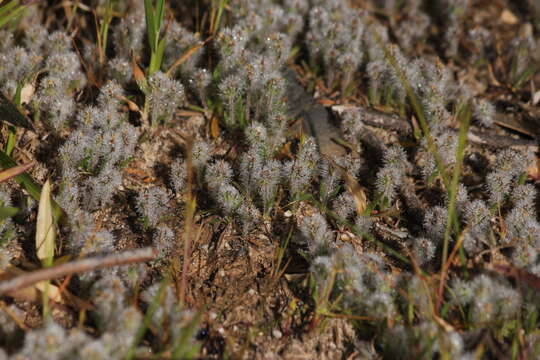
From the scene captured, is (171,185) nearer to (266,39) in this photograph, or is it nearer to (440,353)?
(266,39)

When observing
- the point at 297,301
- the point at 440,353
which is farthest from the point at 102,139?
the point at 440,353

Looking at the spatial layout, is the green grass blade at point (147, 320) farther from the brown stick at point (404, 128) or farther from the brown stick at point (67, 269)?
the brown stick at point (404, 128)

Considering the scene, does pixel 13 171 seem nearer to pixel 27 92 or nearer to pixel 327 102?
pixel 27 92

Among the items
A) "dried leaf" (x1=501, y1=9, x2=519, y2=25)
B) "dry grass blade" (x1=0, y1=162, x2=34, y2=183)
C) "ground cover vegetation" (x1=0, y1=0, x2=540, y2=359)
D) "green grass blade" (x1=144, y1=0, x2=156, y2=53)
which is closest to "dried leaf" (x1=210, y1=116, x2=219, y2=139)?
"ground cover vegetation" (x1=0, y1=0, x2=540, y2=359)

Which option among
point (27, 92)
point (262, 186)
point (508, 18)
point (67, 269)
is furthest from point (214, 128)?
point (508, 18)

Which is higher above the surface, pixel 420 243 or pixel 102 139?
pixel 102 139

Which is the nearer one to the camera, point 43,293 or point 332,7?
point 43,293

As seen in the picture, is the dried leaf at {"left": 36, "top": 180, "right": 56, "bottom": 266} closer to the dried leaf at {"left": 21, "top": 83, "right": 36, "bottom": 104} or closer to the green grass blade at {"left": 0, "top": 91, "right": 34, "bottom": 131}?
the green grass blade at {"left": 0, "top": 91, "right": 34, "bottom": 131}
